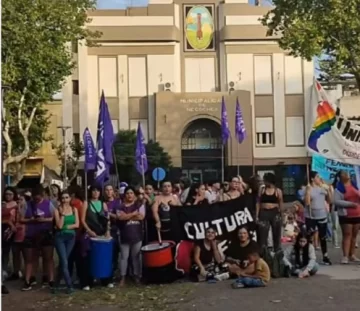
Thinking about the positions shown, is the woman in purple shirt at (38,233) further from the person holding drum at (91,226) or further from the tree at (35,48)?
the tree at (35,48)

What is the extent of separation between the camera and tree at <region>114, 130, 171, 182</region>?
167 ft

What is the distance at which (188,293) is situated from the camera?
9.92m

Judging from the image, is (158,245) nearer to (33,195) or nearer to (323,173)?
(33,195)

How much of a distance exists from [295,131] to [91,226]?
47.8 meters

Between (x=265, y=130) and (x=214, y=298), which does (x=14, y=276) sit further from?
(x=265, y=130)

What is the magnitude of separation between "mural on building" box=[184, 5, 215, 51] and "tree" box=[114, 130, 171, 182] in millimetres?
9972

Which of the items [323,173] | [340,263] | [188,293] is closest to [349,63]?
[323,173]

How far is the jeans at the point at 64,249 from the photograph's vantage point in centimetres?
1039

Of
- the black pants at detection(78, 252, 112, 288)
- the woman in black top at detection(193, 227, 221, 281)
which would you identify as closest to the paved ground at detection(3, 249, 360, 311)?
the black pants at detection(78, 252, 112, 288)

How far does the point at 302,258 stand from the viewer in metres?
11.2

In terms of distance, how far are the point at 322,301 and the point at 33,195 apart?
5059 millimetres

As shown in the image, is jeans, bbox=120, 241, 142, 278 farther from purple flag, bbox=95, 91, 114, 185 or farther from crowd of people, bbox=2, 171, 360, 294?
purple flag, bbox=95, 91, 114, 185

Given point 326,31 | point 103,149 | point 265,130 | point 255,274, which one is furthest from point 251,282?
point 265,130

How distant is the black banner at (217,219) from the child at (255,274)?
968 millimetres
